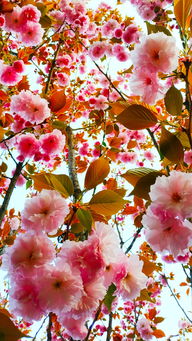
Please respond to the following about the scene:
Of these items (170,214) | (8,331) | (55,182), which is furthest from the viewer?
(55,182)

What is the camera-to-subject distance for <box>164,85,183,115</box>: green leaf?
35.5 inches

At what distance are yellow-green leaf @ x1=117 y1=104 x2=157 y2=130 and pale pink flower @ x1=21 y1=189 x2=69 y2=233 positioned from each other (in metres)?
0.32

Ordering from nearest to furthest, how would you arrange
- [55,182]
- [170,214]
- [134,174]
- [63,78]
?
[170,214]
[134,174]
[55,182]
[63,78]

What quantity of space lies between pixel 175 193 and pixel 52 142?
4.80 ft

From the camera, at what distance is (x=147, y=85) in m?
1.00

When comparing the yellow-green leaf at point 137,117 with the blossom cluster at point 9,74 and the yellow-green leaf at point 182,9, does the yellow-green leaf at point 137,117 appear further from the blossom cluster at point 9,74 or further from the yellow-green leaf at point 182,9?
the blossom cluster at point 9,74

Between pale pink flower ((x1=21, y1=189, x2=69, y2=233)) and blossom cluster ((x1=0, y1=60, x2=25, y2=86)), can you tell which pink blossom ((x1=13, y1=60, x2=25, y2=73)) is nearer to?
blossom cluster ((x1=0, y1=60, x2=25, y2=86))

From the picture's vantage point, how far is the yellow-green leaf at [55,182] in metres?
0.95

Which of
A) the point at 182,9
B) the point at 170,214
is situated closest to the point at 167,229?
the point at 170,214

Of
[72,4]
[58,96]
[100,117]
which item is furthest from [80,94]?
[58,96]

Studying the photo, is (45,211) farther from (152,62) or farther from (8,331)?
(152,62)

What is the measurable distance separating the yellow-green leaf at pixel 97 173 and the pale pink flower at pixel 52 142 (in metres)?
1.08

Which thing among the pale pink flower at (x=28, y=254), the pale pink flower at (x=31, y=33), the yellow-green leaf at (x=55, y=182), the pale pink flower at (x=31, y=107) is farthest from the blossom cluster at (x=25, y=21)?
the pale pink flower at (x=28, y=254)

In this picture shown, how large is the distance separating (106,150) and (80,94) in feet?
8.43
